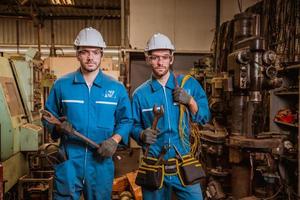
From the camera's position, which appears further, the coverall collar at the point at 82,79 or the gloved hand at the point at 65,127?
the coverall collar at the point at 82,79

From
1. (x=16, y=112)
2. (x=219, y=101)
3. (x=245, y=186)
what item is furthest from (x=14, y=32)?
(x=245, y=186)

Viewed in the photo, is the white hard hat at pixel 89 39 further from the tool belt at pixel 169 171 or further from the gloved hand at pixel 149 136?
the tool belt at pixel 169 171

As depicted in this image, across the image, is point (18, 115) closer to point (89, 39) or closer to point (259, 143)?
point (89, 39)

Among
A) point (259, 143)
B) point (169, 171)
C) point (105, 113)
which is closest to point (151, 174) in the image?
point (169, 171)

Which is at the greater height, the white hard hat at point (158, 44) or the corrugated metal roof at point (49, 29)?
the corrugated metal roof at point (49, 29)

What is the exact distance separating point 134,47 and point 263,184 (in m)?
3.00

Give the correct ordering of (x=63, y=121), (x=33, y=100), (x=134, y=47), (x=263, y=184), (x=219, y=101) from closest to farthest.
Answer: (x=63, y=121) < (x=263, y=184) < (x=219, y=101) < (x=33, y=100) < (x=134, y=47)

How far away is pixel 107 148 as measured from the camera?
189 centimetres

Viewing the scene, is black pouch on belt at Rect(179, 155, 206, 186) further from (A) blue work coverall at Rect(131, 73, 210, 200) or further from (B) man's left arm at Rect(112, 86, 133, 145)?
(B) man's left arm at Rect(112, 86, 133, 145)

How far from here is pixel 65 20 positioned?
907 cm

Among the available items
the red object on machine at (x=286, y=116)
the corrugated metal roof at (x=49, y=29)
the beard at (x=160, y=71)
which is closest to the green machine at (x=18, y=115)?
the beard at (x=160, y=71)

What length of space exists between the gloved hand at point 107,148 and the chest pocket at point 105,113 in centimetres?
12

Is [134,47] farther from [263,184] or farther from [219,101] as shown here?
[263,184]

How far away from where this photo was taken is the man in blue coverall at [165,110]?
198cm
